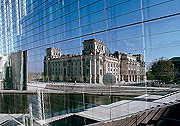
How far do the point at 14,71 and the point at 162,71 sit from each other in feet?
49.6

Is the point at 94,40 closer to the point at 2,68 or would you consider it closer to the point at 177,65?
the point at 177,65

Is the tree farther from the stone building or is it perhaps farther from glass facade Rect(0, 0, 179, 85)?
the stone building

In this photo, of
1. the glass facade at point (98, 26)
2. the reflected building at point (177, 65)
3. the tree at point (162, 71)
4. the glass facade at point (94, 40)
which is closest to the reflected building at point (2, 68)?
the glass facade at point (98, 26)

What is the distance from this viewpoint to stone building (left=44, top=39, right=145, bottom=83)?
286 inches

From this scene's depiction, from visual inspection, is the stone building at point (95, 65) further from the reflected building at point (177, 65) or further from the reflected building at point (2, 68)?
the reflected building at point (2, 68)

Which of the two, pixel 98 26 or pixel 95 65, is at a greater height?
pixel 98 26

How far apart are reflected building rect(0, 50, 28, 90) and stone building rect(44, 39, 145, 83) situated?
5046 mm

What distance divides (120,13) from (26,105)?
11.4 m

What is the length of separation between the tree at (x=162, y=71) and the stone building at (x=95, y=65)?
0.41 metres

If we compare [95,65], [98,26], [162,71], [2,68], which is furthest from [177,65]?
[2,68]

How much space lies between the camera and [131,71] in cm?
724

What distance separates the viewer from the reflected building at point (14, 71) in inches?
587

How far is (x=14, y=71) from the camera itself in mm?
16234

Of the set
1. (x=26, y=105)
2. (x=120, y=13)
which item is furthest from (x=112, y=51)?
(x=26, y=105)
